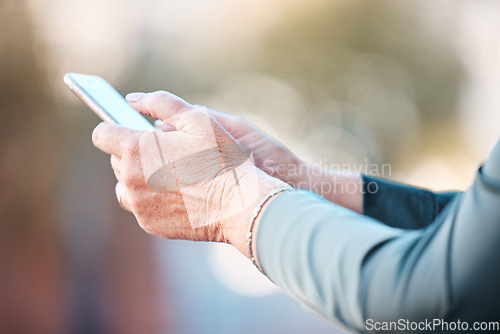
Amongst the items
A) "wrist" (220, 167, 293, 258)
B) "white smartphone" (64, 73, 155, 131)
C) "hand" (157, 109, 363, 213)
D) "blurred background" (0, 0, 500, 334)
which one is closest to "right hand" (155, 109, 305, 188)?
"hand" (157, 109, 363, 213)

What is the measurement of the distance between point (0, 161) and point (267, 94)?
1.27 metres

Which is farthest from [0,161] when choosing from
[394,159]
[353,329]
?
[394,159]

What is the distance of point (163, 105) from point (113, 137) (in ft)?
0.26

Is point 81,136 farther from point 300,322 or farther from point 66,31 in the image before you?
point 300,322

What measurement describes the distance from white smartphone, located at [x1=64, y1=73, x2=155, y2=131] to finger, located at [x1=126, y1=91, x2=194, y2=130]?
4cm

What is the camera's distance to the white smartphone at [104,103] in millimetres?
626

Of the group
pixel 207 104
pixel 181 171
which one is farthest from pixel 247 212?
pixel 207 104

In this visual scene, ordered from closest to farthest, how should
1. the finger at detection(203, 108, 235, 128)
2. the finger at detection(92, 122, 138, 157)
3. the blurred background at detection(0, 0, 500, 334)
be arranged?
the finger at detection(92, 122, 138, 157) → the finger at detection(203, 108, 235, 128) → the blurred background at detection(0, 0, 500, 334)

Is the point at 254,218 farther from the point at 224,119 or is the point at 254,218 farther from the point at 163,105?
the point at 224,119

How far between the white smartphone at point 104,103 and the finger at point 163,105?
0.12ft

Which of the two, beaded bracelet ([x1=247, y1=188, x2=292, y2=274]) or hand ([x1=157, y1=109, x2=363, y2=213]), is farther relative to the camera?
hand ([x1=157, y1=109, x2=363, y2=213])

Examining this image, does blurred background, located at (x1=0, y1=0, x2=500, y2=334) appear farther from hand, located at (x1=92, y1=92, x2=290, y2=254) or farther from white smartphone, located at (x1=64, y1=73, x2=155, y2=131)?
hand, located at (x1=92, y1=92, x2=290, y2=254)

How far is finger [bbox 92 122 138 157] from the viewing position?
1.88 ft

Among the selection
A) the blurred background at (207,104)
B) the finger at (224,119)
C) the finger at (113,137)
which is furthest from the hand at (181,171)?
the blurred background at (207,104)
